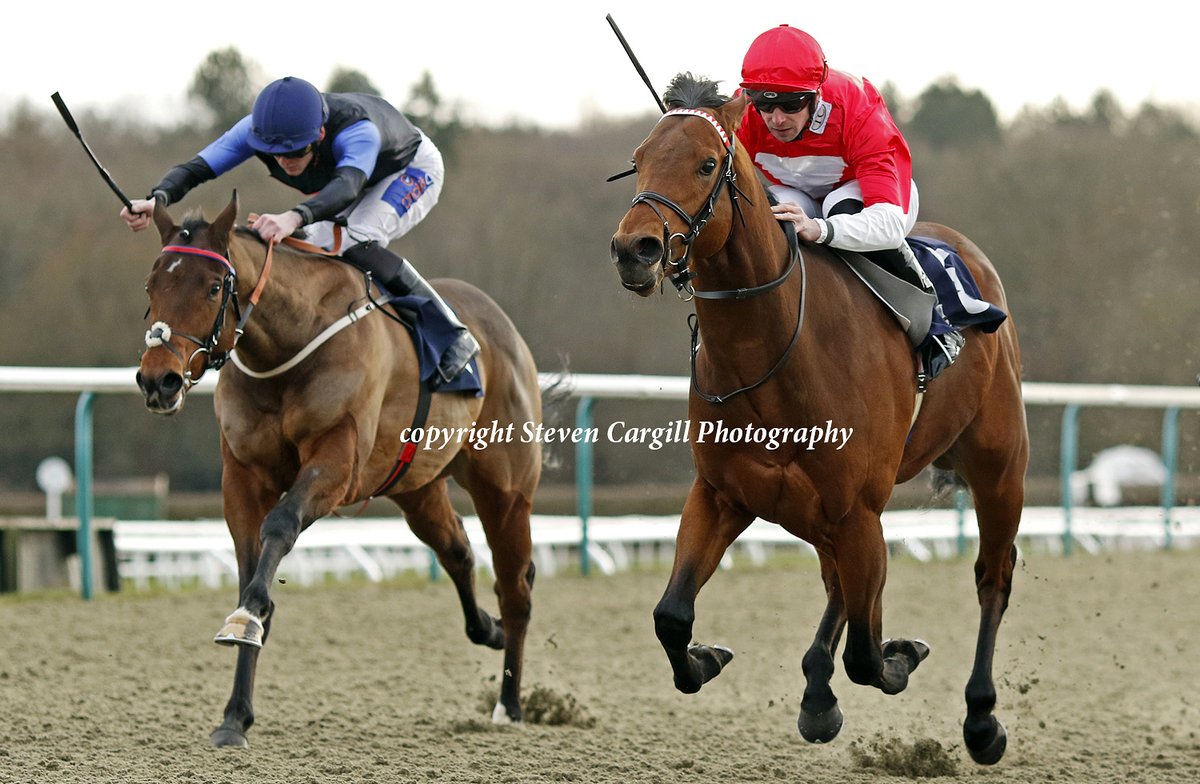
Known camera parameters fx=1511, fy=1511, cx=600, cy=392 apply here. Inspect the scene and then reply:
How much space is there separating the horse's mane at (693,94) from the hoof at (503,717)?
2.46 m

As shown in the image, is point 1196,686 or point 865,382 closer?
point 865,382

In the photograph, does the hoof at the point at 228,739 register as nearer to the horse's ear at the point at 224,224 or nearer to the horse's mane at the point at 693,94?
the horse's ear at the point at 224,224

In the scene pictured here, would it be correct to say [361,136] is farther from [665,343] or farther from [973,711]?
[665,343]

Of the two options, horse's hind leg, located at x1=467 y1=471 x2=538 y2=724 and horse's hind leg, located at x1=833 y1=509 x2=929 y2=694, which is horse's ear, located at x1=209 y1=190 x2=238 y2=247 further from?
horse's hind leg, located at x1=833 y1=509 x2=929 y2=694

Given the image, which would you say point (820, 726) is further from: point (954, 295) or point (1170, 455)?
point (1170, 455)

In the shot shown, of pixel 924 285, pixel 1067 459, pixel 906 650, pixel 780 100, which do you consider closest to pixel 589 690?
pixel 906 650

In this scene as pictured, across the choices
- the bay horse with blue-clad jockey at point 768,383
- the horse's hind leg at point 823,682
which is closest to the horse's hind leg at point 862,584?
the bay horse with blue-clad jockey at point 768,383

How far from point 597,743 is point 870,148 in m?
2.07

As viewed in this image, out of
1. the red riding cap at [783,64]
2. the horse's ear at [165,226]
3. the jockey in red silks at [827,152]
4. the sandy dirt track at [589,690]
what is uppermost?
the red riding cap at [783,64]

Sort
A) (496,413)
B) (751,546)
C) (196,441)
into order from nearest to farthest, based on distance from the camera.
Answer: (496,413)
(751,546)
(196,441)

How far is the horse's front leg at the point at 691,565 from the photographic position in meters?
4.00

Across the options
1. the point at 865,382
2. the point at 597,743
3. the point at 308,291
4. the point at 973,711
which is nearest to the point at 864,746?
the point at 973,711

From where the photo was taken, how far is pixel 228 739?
4.59m

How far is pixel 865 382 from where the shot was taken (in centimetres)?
401
